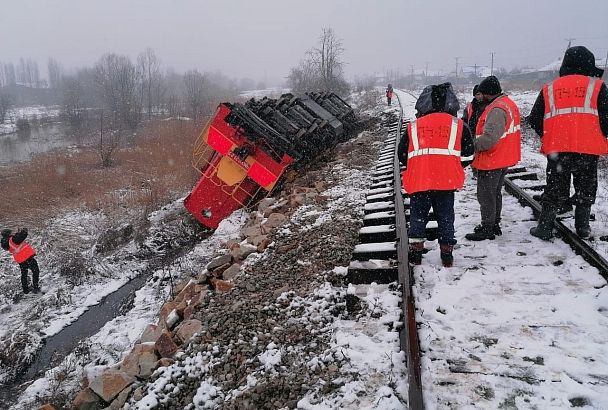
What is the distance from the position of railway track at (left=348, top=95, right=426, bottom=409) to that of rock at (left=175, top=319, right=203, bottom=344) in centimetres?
143

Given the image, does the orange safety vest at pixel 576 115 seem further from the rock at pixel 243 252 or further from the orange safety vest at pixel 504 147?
the rock at pixel 243 252

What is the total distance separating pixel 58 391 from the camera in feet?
15.9

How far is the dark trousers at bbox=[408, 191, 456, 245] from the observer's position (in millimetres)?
3943

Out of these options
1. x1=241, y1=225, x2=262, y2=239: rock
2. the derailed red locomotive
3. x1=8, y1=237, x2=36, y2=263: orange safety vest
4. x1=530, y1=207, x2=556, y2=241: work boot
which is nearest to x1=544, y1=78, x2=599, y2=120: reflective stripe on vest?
x1=530, y1=207, x2=556, y2=241: work boot

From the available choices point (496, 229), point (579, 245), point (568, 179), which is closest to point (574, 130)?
point (568, 179)

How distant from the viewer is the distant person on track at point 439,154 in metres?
3.74

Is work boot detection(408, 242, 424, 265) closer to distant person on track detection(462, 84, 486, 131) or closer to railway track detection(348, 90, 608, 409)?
railway track detection(348, 90, 608, 409)

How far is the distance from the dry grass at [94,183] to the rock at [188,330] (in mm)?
9473

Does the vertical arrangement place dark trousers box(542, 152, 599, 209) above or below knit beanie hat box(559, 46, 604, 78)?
below

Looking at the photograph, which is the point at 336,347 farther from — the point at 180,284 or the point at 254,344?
the point at 180,284

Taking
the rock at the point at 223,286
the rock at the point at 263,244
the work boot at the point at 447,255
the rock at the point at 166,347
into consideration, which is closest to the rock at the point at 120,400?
the rock at the point at 166,347

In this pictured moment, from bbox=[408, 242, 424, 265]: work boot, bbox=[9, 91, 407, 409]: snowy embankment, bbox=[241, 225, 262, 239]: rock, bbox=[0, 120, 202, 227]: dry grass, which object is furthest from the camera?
bbox=[0, 120, 202, 227]: dry grass

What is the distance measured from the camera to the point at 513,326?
3.01 m

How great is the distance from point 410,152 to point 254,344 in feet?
7.21
